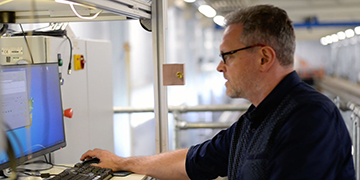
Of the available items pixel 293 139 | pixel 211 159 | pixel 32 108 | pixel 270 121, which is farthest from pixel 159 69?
pixel 293 139

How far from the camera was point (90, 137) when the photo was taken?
237cm

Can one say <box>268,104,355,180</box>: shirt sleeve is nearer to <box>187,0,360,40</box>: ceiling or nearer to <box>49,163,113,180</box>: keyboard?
<box>49,163,113,180</box>: keyboard

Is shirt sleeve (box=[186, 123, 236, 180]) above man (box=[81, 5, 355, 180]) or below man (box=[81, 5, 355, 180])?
below

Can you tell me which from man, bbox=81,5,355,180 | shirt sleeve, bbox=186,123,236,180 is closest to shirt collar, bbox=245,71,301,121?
man, bbox=81,5,355,180

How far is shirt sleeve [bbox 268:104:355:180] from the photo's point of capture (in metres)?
1.15

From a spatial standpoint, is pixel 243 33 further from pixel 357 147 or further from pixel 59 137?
pixel 357 147

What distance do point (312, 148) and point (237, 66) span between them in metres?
0.42

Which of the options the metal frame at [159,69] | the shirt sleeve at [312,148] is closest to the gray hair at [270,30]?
the shirt sleeve at [312,148]

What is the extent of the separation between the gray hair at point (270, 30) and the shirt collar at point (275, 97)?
0.06 m

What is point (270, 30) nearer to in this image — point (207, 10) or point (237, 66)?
point (237, 66)

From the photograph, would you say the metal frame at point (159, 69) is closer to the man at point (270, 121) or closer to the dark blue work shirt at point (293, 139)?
the man at point (270, 121)

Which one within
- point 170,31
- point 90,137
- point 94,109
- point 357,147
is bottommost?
point 357,147

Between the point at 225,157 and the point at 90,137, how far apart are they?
3.21ft

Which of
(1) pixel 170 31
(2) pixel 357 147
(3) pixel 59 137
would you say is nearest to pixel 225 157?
(3) pixel 59 137
